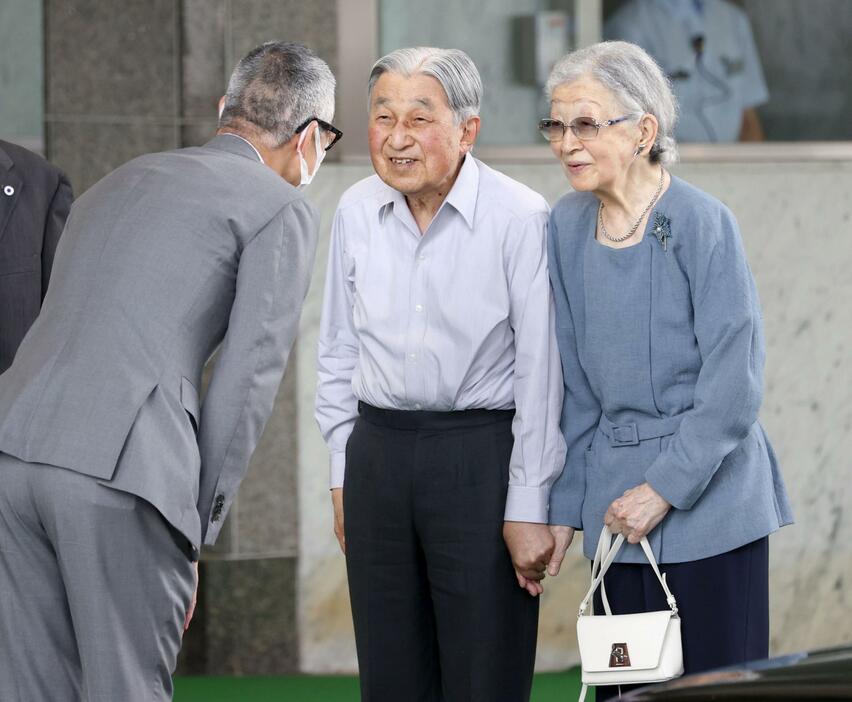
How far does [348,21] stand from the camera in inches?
231

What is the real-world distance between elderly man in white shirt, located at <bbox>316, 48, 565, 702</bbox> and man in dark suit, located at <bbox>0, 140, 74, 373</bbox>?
Answer: 1.03 m

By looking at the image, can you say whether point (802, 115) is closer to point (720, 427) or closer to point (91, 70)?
point (91, 70)

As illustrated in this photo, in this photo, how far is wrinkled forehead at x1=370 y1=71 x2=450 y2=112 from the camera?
10.8 feet

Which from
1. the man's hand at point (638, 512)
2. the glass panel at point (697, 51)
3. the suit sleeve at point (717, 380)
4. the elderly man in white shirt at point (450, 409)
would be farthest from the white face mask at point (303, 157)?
the glass panel at point (697, 51)

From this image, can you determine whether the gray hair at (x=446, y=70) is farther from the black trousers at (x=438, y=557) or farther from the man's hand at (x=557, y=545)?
the man's hand at (x=557, y=545)

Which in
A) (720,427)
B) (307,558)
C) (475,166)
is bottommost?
(307,558)

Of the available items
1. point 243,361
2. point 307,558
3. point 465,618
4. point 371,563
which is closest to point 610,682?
point 465,618

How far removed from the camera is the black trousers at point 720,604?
3.06 metres

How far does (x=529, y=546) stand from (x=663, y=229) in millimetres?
778

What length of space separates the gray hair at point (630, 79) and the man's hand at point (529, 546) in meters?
0.87

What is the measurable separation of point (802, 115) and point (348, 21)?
1982mm

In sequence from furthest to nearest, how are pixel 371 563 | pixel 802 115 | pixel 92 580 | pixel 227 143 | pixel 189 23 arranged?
pixel 802 115
pixel 189 23
pixel 371 563
pixel 227 143
pixel 92 580

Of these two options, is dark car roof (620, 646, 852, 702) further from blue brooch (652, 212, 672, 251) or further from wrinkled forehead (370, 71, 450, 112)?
wrinkled forehead (370, 71, 450, 112)

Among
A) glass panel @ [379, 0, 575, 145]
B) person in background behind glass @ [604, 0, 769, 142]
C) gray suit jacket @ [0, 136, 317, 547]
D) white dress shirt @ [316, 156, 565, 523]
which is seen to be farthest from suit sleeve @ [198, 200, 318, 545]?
person in background behind glass @ [604, 0, 769, 142]
